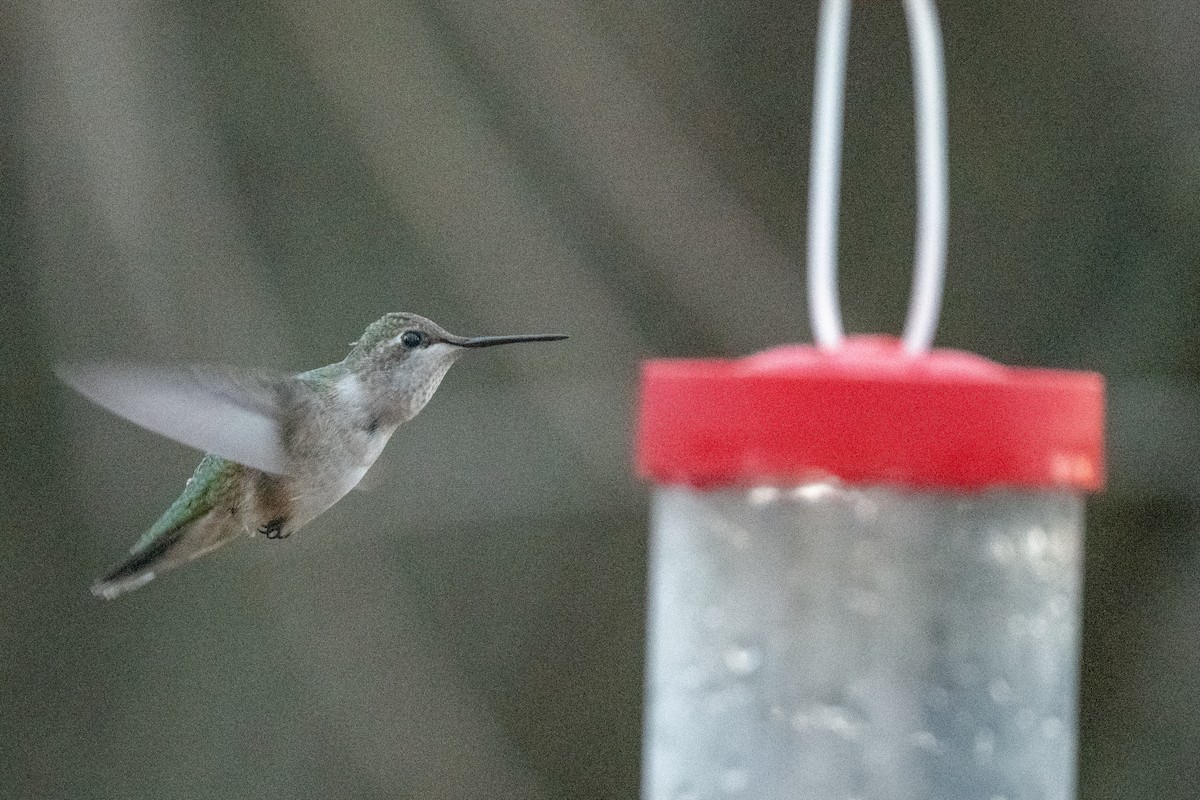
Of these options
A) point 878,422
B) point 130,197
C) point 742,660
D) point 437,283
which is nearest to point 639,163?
point 437,283

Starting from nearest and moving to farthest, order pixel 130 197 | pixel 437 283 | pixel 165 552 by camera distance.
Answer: pixel 165 552 < pixel 130 197 < pixel 437 283

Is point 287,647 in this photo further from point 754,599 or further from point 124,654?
point 754,599

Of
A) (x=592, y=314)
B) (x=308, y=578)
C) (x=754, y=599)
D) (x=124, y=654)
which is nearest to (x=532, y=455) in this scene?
(x=592, y=314)

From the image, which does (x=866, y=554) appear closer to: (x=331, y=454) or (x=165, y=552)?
(x=331, y=454)

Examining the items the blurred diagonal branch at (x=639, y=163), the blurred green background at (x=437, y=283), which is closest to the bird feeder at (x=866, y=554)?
the blurred green background at (x=437, y=283)

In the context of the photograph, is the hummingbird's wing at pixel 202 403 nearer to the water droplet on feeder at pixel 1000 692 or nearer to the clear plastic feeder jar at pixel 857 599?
the clear plastic feeder jar at pixel 857 599

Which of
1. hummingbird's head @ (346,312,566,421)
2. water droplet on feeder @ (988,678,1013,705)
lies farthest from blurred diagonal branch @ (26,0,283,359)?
water droplet on feeder @ (988,678,1013,705)
